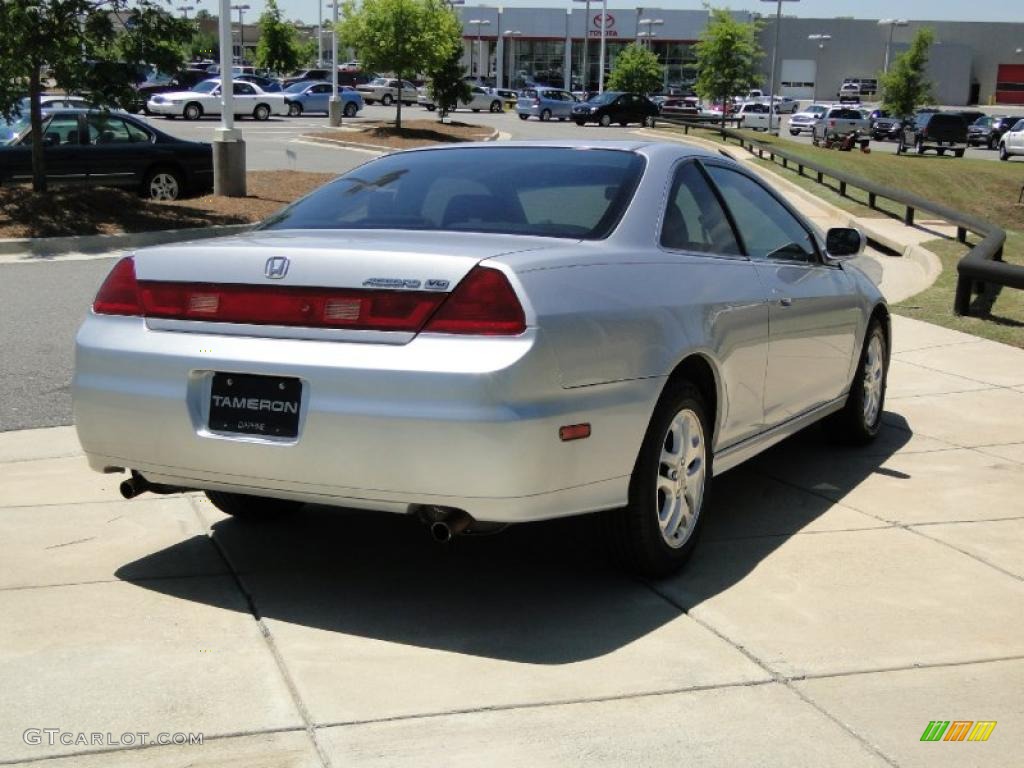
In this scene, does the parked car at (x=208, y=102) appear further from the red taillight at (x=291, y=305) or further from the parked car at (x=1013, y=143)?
the red taillight at (x=291, y=305)

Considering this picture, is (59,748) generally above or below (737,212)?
below

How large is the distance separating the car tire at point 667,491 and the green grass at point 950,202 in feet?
21.9

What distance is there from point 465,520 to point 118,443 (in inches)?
50.9

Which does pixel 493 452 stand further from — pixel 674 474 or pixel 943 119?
pixel 943 119

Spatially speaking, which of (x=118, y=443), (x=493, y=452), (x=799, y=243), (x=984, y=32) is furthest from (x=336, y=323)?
(x=984, y=32)

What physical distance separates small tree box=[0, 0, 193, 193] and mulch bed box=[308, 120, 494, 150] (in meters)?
19.2

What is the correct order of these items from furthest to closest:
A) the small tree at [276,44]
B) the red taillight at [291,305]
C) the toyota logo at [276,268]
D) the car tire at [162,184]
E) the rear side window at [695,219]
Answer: the small tree at [276,44], the car tire at [162,184], the rear side window at [695,219], the toyota logo at [276,268], the red taillight at [291,305]

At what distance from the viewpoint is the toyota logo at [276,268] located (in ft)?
14.6

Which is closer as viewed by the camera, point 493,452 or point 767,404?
point 493,452

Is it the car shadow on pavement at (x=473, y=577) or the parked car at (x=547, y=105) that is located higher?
the car shadow on pavement at (x=473, y=577)

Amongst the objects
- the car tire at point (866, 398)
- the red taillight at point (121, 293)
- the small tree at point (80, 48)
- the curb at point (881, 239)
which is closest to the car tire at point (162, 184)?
the small tree at point (80, 48)

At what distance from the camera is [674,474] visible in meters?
4.96

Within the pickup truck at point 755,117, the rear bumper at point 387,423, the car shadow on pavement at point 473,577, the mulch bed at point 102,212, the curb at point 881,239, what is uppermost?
the rear bumper at point 387,423

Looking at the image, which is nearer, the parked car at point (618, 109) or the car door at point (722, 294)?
the car door at point (722, 294)
